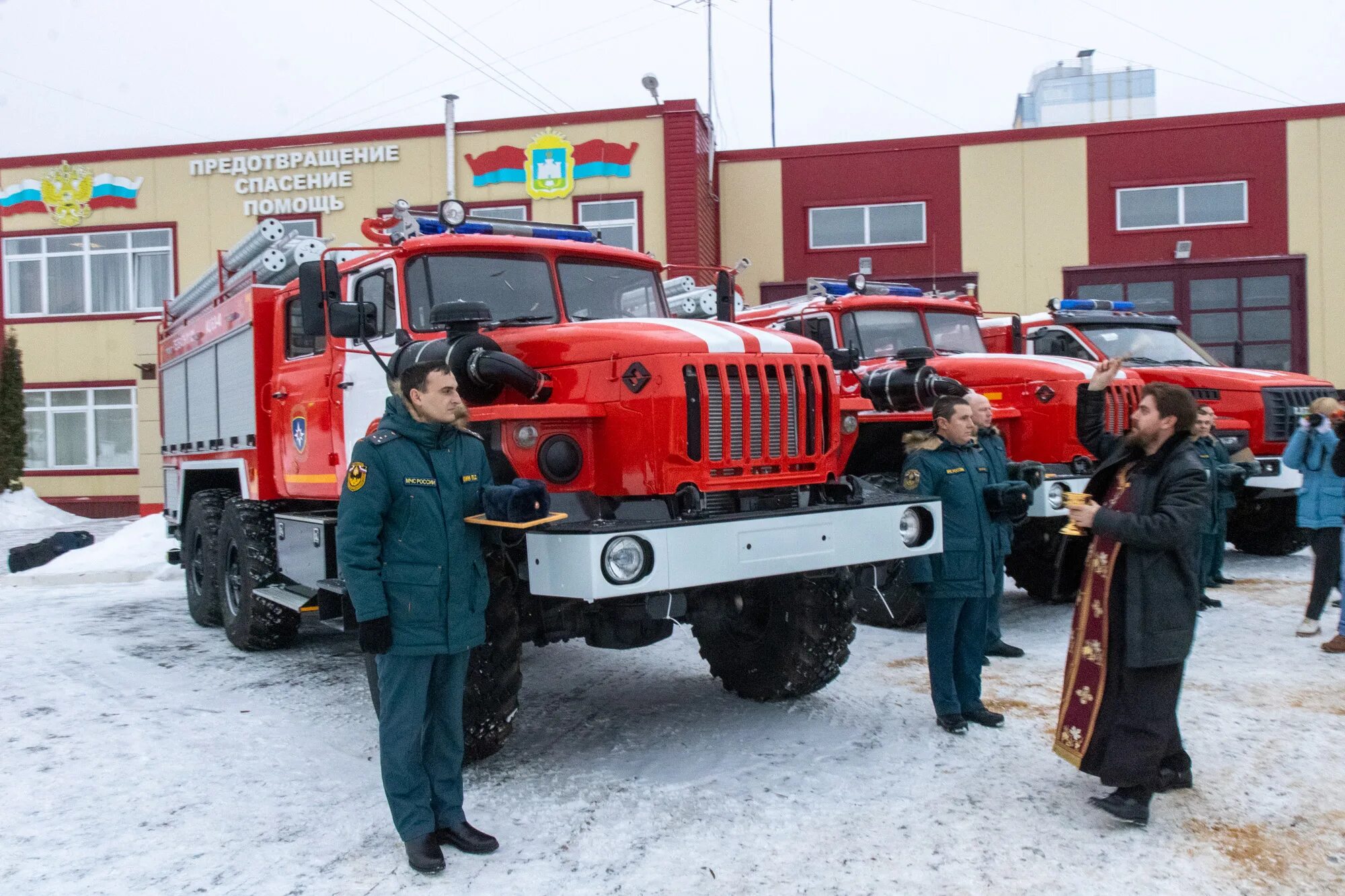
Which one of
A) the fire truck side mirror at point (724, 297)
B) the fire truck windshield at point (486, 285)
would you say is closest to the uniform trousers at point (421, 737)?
the fire truck windshield at point (486, 285)

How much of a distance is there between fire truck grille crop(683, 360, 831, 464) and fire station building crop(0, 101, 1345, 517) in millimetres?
12821

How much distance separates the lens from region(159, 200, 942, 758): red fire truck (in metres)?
4.68

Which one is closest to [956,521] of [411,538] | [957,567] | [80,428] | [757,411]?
[957,567]

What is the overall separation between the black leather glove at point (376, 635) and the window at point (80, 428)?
1942 cm

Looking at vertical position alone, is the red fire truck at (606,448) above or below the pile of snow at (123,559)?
above

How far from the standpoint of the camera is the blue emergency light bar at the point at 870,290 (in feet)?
31.0

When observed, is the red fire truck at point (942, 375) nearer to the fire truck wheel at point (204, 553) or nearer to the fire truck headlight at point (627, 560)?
the fire truck headlight at point (627, 560)

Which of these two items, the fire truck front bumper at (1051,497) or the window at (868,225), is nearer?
the fire truck front bumper at (1051,497)

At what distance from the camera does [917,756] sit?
5.09 m

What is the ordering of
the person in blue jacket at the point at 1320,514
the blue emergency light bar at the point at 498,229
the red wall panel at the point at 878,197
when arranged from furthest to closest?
the red wall panel at the point at 878,197
the person in blue jacket at the point at 1320,514
the blue emergency light bar at the point at 498,229

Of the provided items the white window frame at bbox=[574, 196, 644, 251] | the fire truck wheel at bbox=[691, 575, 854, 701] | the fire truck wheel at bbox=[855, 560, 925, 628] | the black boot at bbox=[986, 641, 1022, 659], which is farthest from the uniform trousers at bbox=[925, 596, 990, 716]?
the white window frame at bbox=[574, 196, 644, 251]

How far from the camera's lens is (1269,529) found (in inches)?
446

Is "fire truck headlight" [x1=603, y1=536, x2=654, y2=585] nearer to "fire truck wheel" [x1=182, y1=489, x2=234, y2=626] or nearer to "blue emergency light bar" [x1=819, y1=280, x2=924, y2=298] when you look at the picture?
"fire truck wheel" [x1=182, y1=489, x2=234, y2=626]

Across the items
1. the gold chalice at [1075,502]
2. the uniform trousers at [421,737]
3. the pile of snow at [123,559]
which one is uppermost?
the gold chalice at [1075,502]
